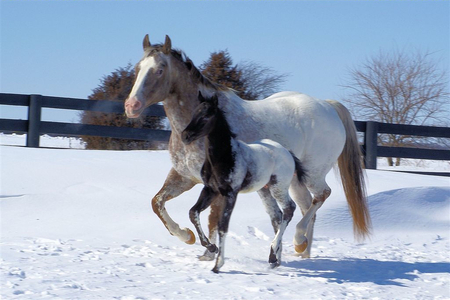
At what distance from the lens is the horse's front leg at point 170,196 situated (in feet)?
17.5

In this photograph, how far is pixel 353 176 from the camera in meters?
6.46

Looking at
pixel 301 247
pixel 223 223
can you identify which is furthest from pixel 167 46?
pixel 301 247

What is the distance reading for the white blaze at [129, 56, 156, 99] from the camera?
4781mm

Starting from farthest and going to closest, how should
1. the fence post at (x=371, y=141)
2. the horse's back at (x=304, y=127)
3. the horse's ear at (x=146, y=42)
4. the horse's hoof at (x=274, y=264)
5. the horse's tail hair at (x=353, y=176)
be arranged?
1. the fence post at (x=371, y=141)
2. the horse's tail hair at (x=353, y=176)
3. the horse's back at (x=304, y=127)
4. the horse's ear at (x=146, y=42)
5. the horse's hoof at (x=274, y=264)

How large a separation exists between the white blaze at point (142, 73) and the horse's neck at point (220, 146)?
2.19 feet

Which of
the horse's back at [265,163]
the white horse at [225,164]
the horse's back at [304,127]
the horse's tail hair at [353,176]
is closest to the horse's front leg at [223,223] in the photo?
the white horse at [225,164]

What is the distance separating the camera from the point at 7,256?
15.4 feet

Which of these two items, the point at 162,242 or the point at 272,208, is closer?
the point at 272,208

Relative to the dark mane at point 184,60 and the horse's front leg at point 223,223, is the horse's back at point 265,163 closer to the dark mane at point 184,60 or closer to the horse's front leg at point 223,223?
the horse's front leg at point 223,223

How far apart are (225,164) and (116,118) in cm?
825

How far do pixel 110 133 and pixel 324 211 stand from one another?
440 centimetres

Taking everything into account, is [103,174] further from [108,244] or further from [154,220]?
[108,244]

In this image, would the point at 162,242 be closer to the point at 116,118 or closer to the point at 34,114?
the point at 34,114

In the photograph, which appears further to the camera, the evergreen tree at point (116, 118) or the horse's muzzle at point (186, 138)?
the evergreen tree at point (116, 118)
